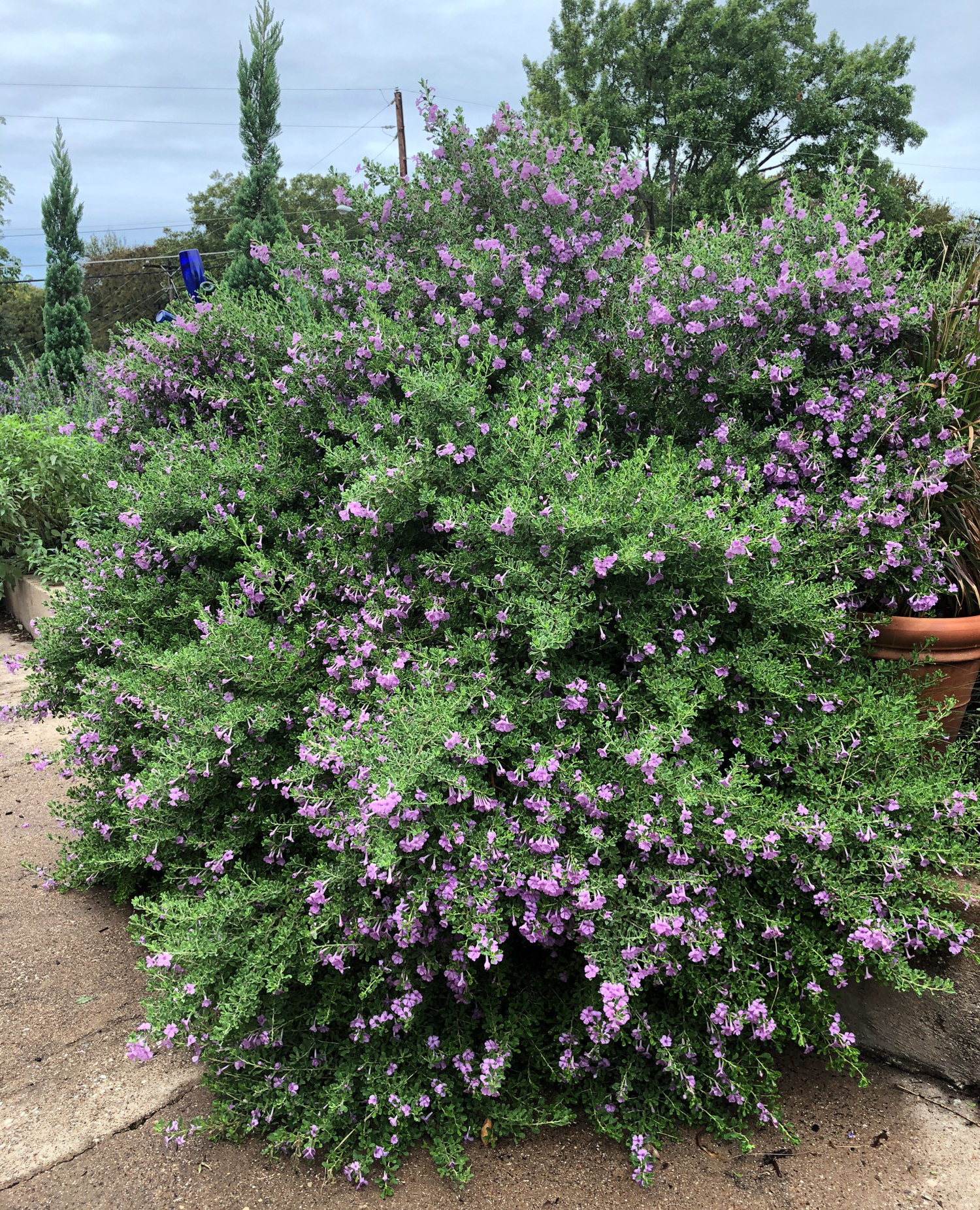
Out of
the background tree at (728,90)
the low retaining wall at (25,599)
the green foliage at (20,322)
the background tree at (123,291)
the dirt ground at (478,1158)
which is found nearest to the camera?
the dirt ground at (478,1158)

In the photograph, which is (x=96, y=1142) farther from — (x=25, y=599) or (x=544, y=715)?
(x=25, y=599)

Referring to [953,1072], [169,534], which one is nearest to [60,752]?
[169,534]

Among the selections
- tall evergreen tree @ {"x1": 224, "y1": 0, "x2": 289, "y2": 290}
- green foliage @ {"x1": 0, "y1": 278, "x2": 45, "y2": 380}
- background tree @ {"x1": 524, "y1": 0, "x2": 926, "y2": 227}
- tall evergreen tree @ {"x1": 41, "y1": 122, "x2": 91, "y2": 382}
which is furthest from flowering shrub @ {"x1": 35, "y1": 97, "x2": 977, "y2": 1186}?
green foliage @ {"x1": 0, "y1": 278, "x2": 45, "y2": 380}

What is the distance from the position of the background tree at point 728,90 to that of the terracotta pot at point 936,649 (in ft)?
78.2

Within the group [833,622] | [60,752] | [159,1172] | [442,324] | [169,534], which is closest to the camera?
[159,1172]

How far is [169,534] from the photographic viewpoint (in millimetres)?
3082

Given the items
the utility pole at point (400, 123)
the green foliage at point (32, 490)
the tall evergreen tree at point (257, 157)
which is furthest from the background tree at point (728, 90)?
the green foliage at point (32, 490)

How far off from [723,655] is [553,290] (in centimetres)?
169

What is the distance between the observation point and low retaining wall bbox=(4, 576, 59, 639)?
6.81m

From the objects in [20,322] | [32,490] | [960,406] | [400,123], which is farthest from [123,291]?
[960,406]

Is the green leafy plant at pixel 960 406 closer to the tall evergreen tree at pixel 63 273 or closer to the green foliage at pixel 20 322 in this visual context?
the tall evergreen tree at pixel 63 273

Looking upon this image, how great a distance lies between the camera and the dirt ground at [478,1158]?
200 cm

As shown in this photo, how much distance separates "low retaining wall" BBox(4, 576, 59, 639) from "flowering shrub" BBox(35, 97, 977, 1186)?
174 inches

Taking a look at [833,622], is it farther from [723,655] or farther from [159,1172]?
[159,1172]
